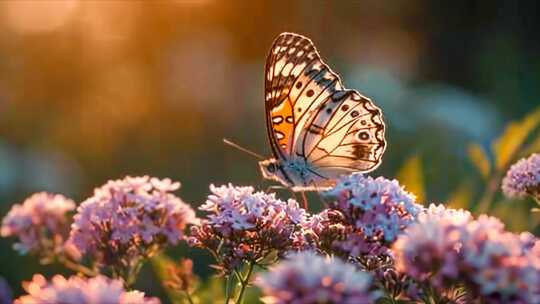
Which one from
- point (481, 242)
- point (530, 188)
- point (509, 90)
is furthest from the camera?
point (509, 90)

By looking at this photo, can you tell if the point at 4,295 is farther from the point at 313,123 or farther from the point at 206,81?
the point at 206,81

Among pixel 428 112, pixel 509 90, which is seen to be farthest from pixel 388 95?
pixel 509 90

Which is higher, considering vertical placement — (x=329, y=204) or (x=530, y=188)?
(x=530, y=188)

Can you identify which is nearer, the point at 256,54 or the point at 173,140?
the point at 173,140

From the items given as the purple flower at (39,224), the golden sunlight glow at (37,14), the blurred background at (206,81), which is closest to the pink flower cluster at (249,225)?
the purple flower at (39,224)

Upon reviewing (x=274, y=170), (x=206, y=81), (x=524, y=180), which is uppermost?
(x=206, y=81)

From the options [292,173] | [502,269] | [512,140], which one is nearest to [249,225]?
[292,173]

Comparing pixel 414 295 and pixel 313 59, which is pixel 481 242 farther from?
pixel 313 59
